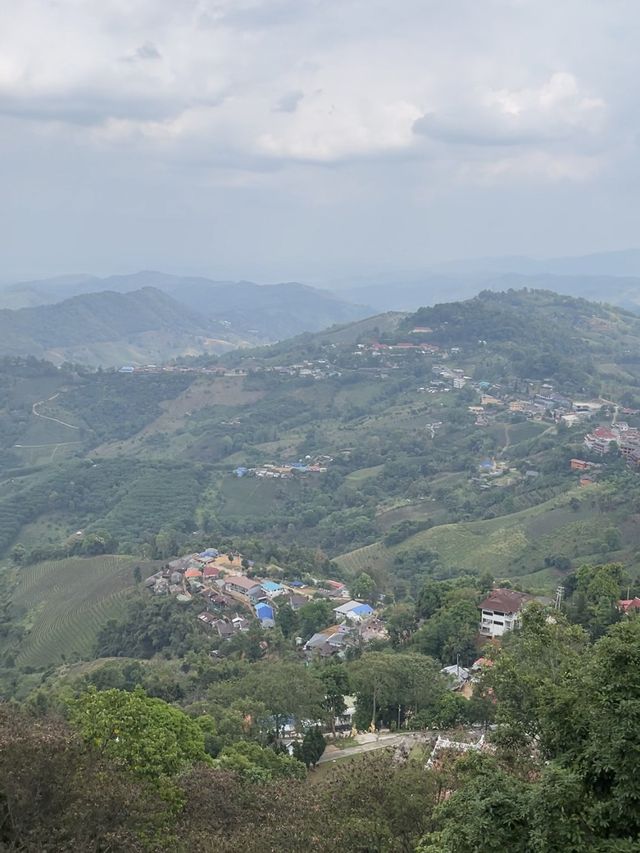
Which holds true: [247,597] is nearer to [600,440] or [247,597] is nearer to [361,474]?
[361,474]

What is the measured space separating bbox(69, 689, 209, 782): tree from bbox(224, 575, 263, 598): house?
1254 inches

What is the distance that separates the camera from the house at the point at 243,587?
49562 millimetres

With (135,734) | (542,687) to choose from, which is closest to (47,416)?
(135,734)

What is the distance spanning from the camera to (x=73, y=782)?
11641mm

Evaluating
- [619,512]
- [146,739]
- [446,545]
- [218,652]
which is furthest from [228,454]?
[146,739]

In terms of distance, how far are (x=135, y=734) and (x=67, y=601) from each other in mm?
44423

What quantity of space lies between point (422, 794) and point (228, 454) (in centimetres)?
9693

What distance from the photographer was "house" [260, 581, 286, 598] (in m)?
49.8

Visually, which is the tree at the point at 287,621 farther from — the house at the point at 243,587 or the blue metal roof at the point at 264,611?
the house at the point at 243,587

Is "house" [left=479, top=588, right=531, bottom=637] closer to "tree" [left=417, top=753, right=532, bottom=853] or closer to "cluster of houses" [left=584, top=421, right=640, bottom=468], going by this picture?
"tree" [left=417, top=753, right=532, bottom=853]

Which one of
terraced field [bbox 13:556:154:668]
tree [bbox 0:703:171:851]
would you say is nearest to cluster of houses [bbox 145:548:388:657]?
terraced field [bbox 13:556:154:668]

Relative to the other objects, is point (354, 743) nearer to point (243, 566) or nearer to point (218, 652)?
point (218, 652)

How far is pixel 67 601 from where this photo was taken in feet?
187

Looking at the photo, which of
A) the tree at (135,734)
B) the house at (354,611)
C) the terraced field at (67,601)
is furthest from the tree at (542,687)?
the terraced field at (67,601)
